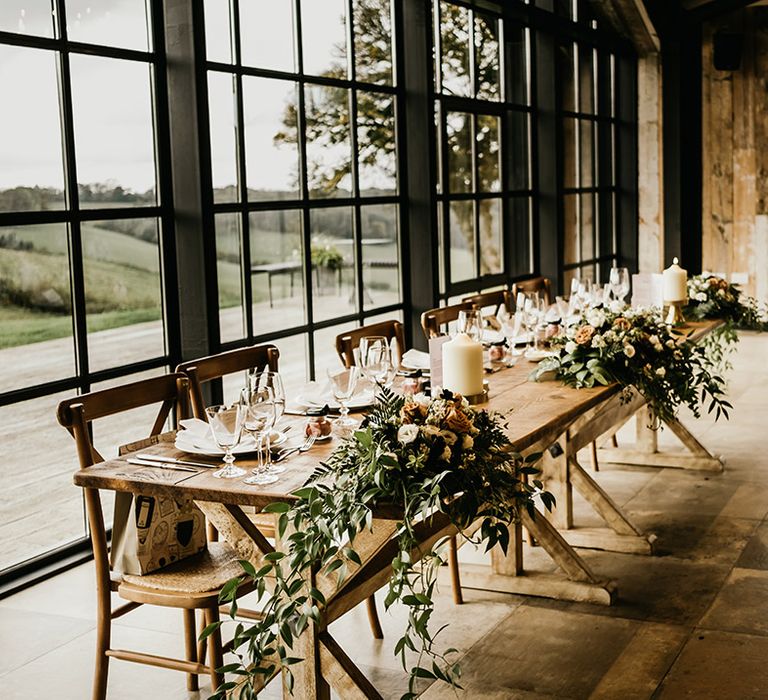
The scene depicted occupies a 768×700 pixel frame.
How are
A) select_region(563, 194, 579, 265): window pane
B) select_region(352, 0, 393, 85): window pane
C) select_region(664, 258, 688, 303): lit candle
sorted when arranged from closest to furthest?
select_region(664, 258, 688, 303): lit candle → select_region(352, 0, 393, 85): window pane → select_region(563, 194, 579, 265): window pane

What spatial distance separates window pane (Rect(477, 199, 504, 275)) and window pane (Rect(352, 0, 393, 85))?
56.0 inches

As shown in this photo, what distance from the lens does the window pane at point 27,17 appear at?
3.92 metres

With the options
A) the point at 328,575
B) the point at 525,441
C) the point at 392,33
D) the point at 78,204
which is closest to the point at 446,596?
the point at 525,441

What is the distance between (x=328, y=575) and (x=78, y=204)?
225cm

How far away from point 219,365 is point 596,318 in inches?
54.0

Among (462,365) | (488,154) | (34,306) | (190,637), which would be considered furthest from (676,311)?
(190,637)

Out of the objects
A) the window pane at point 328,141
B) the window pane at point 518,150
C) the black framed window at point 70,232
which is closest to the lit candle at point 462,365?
the black framed window at point 70,232

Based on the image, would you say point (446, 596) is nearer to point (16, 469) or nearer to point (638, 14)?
point (16, 469)

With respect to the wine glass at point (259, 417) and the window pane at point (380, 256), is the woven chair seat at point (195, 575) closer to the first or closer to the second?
the wine glass at point (259, 417)

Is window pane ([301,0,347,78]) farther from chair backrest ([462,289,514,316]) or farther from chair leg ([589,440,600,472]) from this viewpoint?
chair leg ([589,440,600,472])

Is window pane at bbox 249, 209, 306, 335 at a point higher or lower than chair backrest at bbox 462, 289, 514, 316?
higher

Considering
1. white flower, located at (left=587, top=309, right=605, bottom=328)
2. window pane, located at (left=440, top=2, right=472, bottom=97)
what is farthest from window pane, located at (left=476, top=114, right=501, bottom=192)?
white flower, located at (left=587, top=309, right=605, bottom=328)

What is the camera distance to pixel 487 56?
7.41 meters

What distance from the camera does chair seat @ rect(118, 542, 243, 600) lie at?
9.33ft
